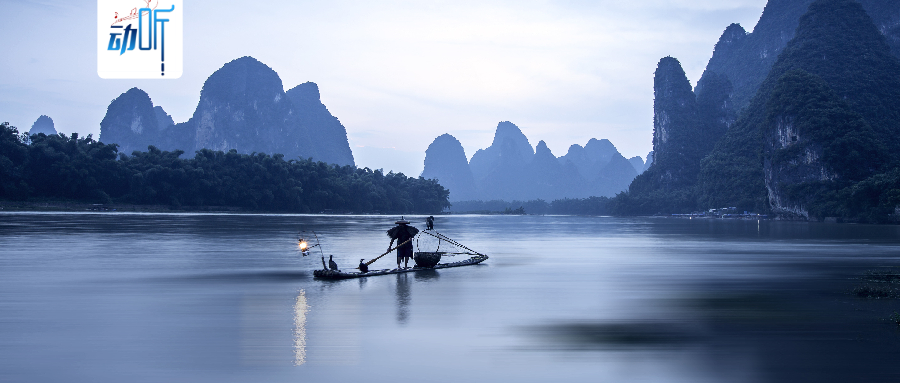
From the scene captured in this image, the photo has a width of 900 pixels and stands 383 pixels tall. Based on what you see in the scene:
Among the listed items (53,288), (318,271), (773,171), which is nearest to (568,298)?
(318,271)

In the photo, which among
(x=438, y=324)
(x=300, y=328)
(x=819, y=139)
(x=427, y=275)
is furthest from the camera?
(x=819, y=139)

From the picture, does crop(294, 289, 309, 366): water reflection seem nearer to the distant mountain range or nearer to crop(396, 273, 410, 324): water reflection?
crop(396, 273, 410, 324): water reflection

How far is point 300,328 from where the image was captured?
11953 mm

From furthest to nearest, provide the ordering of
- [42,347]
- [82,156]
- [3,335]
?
[82,156]
[3,335]
[42,347]

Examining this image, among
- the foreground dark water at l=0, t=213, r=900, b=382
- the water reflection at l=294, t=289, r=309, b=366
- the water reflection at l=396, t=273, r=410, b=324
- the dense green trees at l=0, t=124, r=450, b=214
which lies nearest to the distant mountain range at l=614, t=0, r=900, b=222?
the foreground dark water at l=0, t=213, r=900, b=382

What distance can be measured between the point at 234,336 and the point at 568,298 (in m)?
8.68

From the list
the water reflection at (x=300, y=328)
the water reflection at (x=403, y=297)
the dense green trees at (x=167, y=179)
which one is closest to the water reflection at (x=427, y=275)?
the water reflection at (x=403, y=297)

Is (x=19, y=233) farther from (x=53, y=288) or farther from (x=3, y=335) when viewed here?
(x=3, y=335)

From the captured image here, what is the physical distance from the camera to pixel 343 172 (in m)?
150

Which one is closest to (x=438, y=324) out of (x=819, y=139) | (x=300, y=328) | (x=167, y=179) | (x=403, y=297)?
(x=300, y=328)

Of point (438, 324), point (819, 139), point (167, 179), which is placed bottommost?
point (438, 324)

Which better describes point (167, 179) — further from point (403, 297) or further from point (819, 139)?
point (819, 139)

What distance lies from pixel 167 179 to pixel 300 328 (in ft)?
306

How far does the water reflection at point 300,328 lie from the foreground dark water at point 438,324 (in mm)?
57
